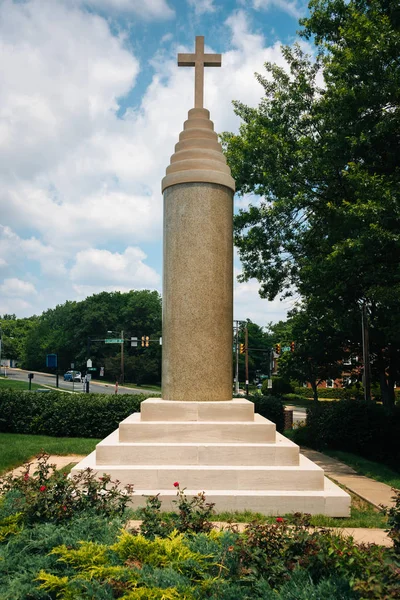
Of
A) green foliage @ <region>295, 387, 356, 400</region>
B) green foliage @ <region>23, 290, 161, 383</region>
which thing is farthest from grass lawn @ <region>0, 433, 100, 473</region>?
green foliage @ <region>23, 290, 161, 383</region>

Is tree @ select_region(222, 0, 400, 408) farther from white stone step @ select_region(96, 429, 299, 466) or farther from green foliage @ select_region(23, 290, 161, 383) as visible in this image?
green foliage @ select_region(23, 290, 161, 383)

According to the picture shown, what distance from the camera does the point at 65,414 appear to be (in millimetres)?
16328

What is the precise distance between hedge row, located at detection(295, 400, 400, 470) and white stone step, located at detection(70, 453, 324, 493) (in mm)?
8173

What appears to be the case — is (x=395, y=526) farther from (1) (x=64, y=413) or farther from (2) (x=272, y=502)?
(1) (x=64, y=413)

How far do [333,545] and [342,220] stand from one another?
1081 cm

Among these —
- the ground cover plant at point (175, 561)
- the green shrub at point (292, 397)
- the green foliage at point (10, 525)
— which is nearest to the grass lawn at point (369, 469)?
the ground cover plant at point (175, 561)

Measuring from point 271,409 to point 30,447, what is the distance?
319 inches

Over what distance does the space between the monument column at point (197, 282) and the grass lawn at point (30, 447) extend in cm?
414

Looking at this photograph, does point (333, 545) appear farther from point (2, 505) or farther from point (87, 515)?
point (2, 505)

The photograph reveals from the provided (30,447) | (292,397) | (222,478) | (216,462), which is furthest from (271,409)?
(292,397)

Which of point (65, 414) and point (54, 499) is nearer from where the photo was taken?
point (54, 499)

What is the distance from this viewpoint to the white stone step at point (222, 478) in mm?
7465

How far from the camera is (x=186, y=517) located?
5043 millimetres

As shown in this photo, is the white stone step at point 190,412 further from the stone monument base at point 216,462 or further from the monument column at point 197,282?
the monument column at point 197,282
